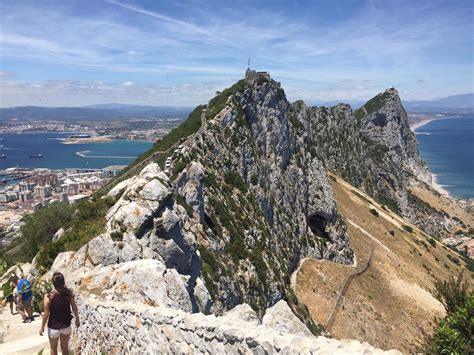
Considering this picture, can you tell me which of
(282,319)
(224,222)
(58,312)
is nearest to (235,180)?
(224,222)

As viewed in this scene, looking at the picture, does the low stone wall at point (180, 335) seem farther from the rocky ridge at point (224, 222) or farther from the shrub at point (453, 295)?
the shrub at point (453, 295)

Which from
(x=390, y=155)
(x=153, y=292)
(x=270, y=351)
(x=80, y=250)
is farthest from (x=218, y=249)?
(x=390, y=155)

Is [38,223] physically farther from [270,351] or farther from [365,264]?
[365,264]

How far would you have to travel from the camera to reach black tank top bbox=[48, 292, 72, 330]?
7.70 m

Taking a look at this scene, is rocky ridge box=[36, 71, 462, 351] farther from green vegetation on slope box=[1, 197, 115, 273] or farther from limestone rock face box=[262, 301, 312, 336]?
green vegetation on slope box=[1, 197, 115, 273]

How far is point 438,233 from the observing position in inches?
4333

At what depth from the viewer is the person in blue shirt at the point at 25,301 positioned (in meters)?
11.6

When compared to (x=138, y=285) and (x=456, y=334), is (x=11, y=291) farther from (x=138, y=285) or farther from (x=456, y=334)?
(x=456, y=334)

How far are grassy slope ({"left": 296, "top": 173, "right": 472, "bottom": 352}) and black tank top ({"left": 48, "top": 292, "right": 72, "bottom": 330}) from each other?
20.9 metres

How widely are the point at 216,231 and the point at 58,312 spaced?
1839 centimetres

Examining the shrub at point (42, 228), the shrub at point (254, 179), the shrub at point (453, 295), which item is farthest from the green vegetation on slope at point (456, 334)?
the shrub at point (254, 179)

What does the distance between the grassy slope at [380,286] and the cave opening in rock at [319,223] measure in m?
4.77

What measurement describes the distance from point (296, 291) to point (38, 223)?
2271 centimetres

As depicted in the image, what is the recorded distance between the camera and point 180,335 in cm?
730
